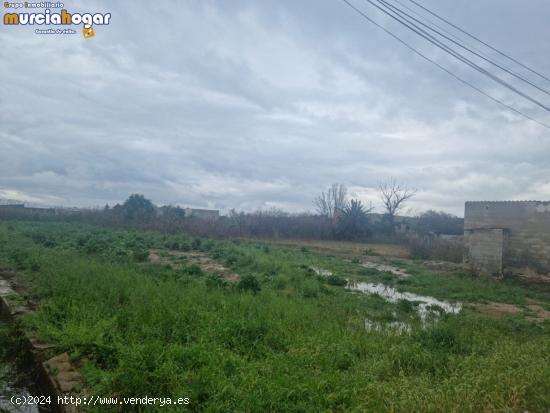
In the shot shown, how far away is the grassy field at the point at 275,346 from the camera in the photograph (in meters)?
Result: 3.52

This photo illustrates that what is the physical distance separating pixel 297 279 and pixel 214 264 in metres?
3.73

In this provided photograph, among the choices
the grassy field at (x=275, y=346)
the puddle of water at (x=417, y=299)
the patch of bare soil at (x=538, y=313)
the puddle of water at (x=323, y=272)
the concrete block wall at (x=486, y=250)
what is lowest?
the patch of bare soil at (x=538, y=313)

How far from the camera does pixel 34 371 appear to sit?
14.6 feet

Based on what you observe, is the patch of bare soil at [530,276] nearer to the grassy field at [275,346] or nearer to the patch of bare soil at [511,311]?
the patch of bare soil at [511,311]

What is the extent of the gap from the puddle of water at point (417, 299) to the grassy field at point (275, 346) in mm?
389

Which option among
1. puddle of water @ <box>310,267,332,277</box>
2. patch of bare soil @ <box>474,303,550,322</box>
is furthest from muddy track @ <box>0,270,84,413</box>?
puddle of water @ <box>310,267,332,277</box>

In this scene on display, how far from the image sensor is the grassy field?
352 centimetres

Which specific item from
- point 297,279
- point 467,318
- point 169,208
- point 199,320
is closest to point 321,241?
point 169,208

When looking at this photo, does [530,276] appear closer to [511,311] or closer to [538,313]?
[538,313]

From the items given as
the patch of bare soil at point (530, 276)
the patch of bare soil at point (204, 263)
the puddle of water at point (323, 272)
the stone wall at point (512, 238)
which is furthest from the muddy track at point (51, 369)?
the stone wall at point (512, 238)

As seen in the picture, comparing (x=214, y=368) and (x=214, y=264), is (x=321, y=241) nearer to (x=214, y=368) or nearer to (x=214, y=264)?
(x=214, y=264)

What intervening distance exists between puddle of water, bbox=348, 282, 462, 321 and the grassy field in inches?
15.3

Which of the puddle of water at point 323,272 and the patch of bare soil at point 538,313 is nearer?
the patch of bare soil at point 538,313

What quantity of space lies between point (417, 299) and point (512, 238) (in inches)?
297
